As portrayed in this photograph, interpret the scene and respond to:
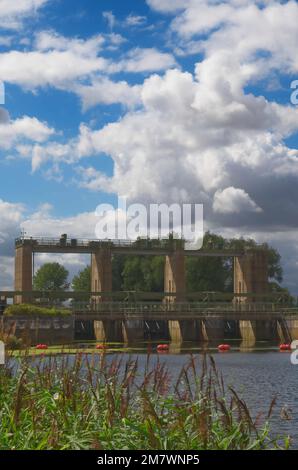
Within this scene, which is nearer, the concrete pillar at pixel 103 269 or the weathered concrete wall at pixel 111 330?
the weathered concrete wall at pixel 111 330

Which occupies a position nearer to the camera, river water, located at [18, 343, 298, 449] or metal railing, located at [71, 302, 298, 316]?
river water, located at [18, 343, 298, 449]

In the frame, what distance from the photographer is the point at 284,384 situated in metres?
37.9

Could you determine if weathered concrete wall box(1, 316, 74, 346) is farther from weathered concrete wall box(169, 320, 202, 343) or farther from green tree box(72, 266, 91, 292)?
green tree box(72, 266, 91, 292)

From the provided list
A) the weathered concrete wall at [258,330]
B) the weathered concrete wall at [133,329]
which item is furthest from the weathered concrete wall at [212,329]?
the weathered concrete wall at [133,329]

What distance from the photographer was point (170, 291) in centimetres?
10000

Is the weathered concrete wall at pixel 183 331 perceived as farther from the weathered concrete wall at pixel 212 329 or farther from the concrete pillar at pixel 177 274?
the concrete pillar at pixel 177 274

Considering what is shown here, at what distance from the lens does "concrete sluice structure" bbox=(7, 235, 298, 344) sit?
297 feet

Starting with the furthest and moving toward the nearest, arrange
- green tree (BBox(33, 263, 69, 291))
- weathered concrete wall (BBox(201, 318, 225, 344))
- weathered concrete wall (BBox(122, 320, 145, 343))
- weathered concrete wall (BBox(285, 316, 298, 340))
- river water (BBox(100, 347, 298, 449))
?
1. green tree (BBox(33, 263, 69, 291))
2. weathered concrete wall (BBox(201, 318, 225, 344))
3. weathered concrete wall (BBox(285, 316, 298, 340))
4. weathered concrete wall (BBox(122, 320, 145, 343))
5. river water (BBox(100, 347, 298, 449))

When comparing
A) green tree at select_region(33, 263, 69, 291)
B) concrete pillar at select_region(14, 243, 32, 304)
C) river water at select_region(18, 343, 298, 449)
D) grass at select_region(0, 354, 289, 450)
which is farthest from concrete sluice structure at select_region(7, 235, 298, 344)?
grass at select_region(0, 354, 289, 450)

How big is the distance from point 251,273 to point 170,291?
43.0 feet

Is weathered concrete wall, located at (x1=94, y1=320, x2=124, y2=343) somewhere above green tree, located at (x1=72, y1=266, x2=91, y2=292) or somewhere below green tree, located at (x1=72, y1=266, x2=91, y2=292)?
below

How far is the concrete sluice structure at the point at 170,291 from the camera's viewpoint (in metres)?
90.5

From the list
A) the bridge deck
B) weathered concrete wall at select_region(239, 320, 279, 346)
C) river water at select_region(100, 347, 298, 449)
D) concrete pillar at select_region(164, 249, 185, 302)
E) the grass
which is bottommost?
river water at select_region(100, 347, 298, 449)

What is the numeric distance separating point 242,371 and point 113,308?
153 feet
